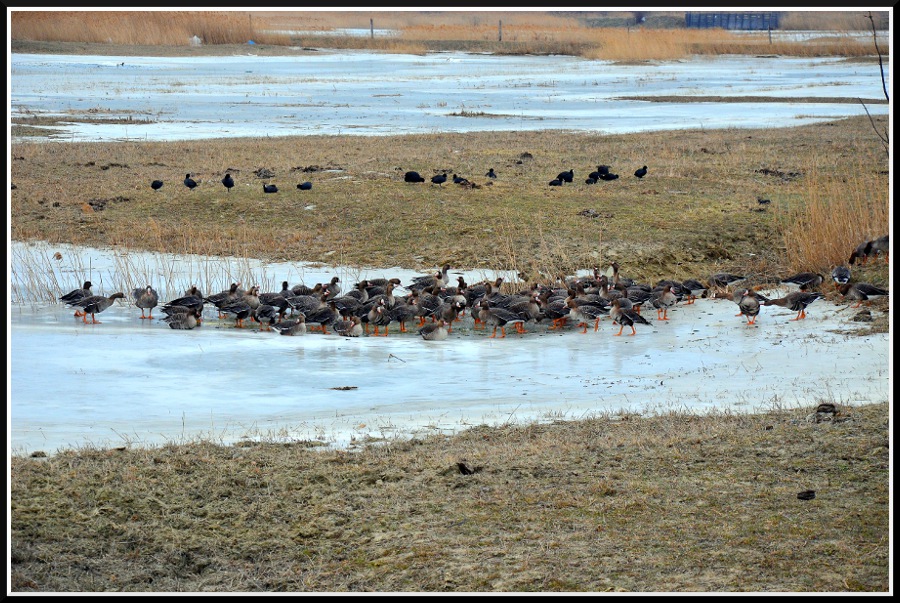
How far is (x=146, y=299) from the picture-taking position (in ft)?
40.7

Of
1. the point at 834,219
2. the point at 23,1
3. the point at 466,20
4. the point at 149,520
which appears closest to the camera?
the point at 23,1

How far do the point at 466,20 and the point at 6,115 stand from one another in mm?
92268

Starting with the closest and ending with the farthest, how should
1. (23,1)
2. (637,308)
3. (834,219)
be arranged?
(23,1) < (637,308) < (834,219)

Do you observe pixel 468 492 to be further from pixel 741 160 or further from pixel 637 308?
pixel 741 160

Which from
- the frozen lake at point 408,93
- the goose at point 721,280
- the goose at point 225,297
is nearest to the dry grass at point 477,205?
the goose at point 721,280

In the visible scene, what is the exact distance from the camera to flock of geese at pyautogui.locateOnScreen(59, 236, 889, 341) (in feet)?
38.4

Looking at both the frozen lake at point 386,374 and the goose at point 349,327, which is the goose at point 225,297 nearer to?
the frozen lake at point 386,374

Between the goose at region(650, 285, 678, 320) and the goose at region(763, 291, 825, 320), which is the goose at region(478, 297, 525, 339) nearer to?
the goose at region(650, 285, 678, 320)

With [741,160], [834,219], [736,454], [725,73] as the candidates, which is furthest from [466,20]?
[736,454]

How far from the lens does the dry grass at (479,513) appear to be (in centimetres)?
559

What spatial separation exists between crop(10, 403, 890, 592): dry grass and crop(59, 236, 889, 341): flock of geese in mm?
3929

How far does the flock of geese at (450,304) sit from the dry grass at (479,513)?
3.93 meters

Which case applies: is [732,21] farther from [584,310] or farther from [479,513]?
[479,513]

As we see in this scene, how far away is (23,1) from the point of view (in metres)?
4.41
